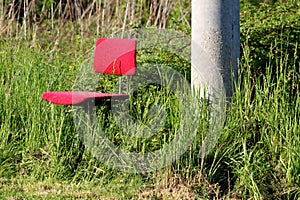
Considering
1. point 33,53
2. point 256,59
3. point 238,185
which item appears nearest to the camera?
point 238,185

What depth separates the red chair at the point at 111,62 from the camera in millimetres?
5266

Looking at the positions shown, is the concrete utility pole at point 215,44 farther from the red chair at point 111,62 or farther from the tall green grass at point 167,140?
the red chair at point 111,62

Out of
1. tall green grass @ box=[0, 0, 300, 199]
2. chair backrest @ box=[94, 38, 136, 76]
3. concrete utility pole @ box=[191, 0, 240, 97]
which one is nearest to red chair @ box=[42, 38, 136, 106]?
chair backrest @ box=[94, 38, 136, 76]

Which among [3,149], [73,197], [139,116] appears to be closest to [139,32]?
[139,116]

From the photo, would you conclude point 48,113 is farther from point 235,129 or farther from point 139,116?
point 235,129

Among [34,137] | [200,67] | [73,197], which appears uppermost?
[200,67]

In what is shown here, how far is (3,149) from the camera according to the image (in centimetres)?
561

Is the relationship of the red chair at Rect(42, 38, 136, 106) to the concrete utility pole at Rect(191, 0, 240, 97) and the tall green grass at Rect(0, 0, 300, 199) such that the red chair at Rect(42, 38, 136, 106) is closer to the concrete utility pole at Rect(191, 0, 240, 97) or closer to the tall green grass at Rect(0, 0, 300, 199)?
the tall green grass at Rect(0, 0, 300, 199)

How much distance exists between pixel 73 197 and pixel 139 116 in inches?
40.9

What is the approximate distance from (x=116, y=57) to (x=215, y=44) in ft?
3.55

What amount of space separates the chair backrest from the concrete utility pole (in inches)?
28.5

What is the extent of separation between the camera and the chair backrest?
5.64 meters

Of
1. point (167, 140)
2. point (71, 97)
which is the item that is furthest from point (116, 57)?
point (167, 140)

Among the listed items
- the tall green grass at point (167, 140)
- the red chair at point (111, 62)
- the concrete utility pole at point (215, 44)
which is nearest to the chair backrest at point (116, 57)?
the red chair at point (111, 62)
